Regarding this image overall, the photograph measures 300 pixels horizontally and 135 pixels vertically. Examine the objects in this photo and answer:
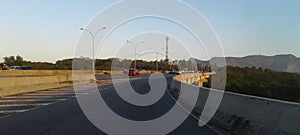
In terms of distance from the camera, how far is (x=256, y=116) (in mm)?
9656

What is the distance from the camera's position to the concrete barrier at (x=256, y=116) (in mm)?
7918

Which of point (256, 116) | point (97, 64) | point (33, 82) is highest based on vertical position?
point (97, 64)

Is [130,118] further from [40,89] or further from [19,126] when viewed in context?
[40,89]

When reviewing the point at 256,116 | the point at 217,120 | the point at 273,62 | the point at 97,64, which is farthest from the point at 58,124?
the point at 97,64

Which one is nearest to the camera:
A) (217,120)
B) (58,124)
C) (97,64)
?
(58,124)

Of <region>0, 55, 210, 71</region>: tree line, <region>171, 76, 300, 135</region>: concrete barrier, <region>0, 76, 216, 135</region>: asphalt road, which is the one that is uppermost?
<region>0, 55, 210, 71</region>: tree line

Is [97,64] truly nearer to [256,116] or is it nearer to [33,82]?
[33,82]

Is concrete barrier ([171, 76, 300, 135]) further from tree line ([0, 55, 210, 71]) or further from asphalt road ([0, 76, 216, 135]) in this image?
tree line ([0, 55, 210, 71])

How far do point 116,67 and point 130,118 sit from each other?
279 ft

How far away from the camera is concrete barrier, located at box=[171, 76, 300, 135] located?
26.0 feet

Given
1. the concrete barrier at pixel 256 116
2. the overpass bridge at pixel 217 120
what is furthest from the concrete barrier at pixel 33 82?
the concrete barrier at pixel 256 116

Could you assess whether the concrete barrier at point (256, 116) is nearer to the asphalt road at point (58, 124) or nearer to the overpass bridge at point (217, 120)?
the overpass bridge at point (217, 120)

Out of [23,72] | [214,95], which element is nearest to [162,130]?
[214,95]

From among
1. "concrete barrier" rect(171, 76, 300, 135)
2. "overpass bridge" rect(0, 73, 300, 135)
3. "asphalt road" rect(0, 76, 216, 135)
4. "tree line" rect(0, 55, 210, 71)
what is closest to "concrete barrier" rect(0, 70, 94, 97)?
"tree line" rect(0, 55, 210, 71)
